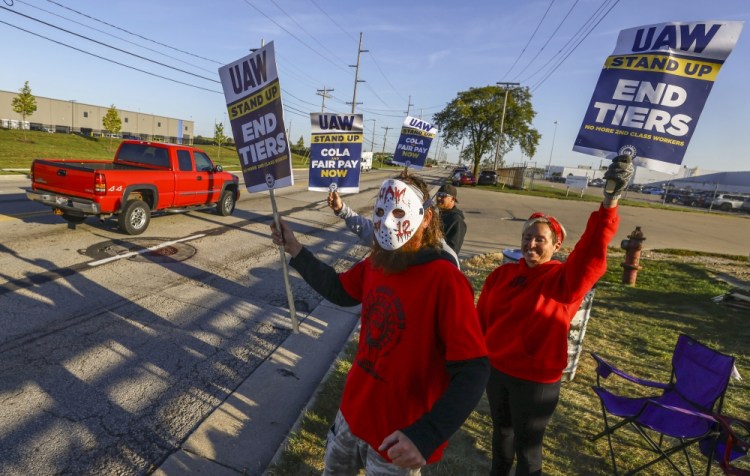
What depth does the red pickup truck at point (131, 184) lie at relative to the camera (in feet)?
26.8

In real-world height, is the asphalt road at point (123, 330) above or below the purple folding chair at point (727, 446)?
below

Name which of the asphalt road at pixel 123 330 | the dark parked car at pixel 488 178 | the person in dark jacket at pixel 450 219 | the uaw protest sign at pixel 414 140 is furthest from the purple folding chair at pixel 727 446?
the dark parked car at pixel 488 178

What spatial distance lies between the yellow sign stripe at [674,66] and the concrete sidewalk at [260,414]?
3.60 metres

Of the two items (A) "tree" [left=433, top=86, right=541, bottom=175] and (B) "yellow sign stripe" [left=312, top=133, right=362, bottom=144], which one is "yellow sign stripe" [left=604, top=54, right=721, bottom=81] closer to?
(B) "yellow sign stripe" [left=312, top=133, right=362, bottom=144]

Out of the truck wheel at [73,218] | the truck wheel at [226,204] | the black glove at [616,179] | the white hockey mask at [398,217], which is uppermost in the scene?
the black glove at [616,179]

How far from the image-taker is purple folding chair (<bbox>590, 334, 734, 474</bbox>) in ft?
9.64

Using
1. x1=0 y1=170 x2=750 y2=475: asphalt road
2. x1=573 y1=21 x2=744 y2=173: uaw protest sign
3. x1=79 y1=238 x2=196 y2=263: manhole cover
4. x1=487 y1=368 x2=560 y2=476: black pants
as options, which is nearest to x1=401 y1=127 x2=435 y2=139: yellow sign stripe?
Result: x1=0 y1=170 x2=750 y2=475: asphalt road

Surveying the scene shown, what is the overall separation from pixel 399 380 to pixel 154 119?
93.3 m

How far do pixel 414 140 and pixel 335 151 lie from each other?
4.23 m

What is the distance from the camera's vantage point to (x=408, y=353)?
1691mm

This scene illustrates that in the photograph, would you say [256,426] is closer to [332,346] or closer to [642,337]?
[332,346]

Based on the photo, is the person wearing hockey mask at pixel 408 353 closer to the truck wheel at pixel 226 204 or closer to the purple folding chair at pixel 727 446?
the purple folding chair at pixel 727 446

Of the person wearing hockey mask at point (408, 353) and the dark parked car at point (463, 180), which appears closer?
the person wearing hockey mask at point (408, 353)

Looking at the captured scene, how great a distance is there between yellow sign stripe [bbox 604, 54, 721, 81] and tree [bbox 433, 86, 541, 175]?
46.6 m
